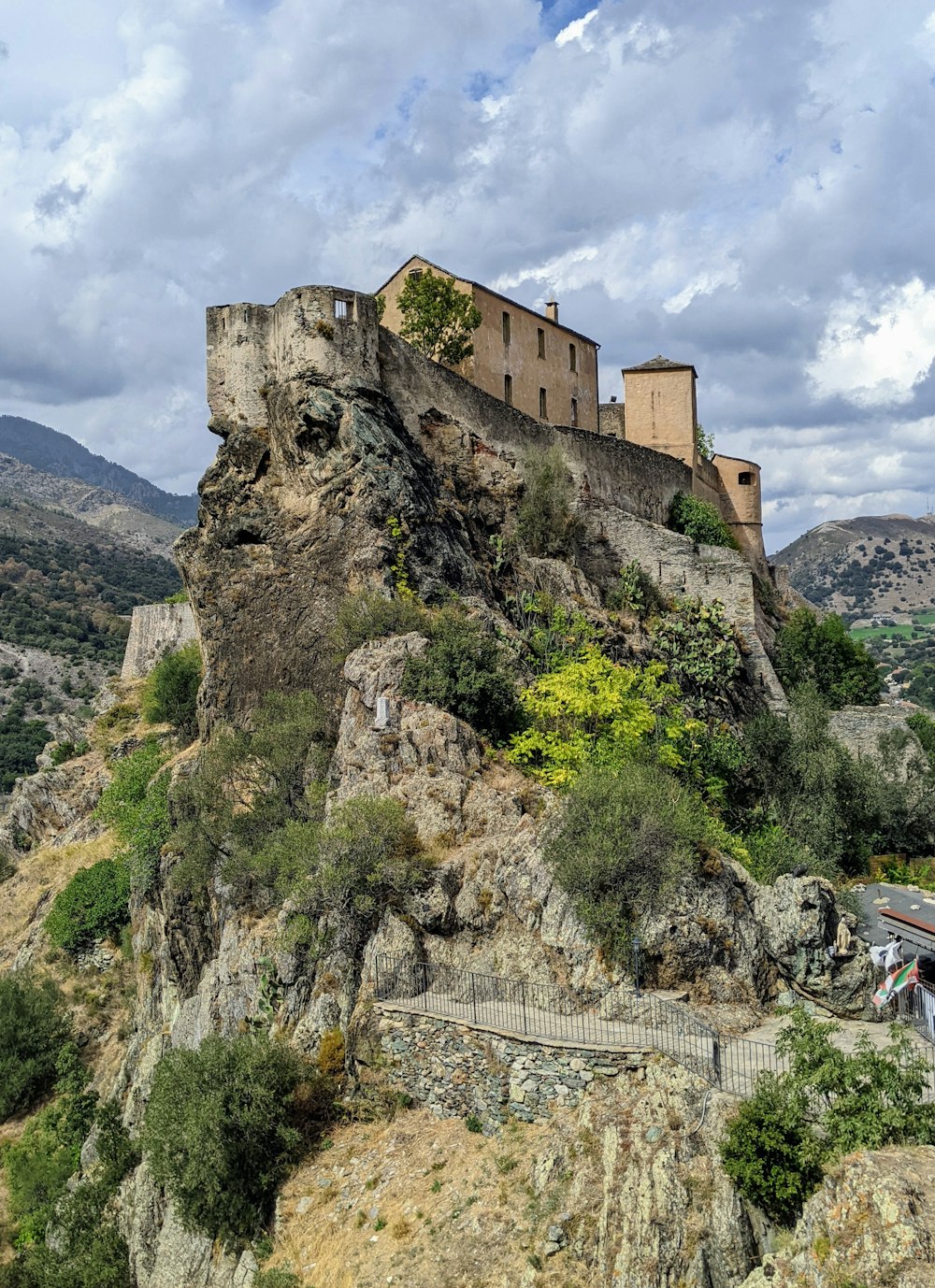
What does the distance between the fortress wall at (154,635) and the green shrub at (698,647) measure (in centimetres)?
2490

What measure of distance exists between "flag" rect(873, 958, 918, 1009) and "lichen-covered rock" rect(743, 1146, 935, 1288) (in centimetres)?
523

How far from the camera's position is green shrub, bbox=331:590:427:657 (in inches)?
974

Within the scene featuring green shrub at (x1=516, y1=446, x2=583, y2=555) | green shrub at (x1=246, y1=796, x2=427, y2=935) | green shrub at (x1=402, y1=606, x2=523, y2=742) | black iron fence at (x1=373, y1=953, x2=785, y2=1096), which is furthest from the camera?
green shrub at (x1=516, y1=446, x2=583, y2=555)

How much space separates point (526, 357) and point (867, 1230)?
34.3m

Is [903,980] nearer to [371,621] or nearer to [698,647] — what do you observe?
[371,621]

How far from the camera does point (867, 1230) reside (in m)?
9.87

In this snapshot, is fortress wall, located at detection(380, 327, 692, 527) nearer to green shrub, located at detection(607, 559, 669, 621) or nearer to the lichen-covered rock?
green shrub, located at detection(607, 559, 669, 621)

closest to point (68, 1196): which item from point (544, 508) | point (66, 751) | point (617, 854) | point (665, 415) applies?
point (617, 854)

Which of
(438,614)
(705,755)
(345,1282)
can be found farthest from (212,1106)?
(705,755)

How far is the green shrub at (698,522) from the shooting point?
131 ft

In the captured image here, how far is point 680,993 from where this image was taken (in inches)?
618

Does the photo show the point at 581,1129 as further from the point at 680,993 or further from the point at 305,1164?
the point at 305,1164

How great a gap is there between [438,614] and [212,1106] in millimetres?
12743

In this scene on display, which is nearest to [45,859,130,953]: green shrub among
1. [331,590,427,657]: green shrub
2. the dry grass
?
[331,590,427,657]: green shrub
